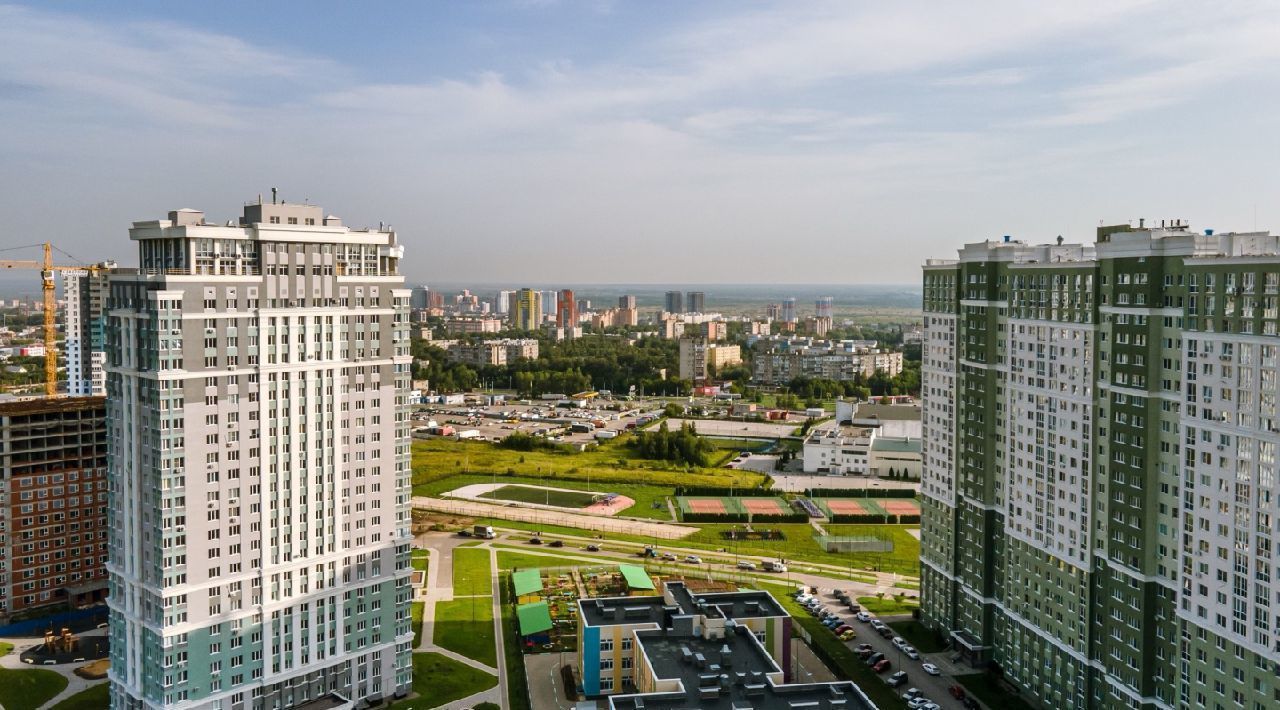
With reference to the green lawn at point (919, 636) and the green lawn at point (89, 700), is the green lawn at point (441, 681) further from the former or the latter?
the green lawn at point (919, 636)

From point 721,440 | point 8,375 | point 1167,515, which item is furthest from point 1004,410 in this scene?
point 8,375

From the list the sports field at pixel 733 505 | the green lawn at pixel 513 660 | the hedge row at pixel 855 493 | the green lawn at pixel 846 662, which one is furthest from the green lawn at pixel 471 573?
the hedge row at pixel 855 493

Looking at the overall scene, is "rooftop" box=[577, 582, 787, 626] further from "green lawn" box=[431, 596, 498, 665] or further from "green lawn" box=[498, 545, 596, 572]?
"green lawn" box=[498, 545, 596, 572]

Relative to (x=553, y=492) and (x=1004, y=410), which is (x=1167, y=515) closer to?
(x=1004, y=410)

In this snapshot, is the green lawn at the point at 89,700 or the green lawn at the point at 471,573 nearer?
the green lawn at the point at 89,700

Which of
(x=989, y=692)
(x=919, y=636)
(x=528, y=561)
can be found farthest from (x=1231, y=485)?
(x=528, y=561)

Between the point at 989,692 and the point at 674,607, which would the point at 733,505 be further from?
the point at 989,692

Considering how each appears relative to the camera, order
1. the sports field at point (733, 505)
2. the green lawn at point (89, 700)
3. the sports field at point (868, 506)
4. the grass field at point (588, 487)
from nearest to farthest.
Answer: the green lawn at point (89, 700) < the sports field at point (868, 506) < the sports field at point (733, 505) < the grass field at point (588, 487)
